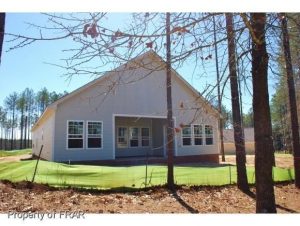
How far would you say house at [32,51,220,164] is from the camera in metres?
15.8

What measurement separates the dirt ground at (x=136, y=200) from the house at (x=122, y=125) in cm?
469

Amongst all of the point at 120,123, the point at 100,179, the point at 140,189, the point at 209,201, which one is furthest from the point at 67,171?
the point at 120,123

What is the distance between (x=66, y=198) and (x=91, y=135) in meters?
9.27

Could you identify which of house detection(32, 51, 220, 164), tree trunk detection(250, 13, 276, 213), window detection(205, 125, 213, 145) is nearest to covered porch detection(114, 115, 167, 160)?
house detection(32, 51, 220, 164)

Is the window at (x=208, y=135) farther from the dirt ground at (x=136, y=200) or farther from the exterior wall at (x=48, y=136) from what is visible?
the dirt ground at (x=136, y=200)

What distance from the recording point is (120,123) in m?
20.4

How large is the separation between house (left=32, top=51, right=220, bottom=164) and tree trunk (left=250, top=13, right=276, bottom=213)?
873 centimetres

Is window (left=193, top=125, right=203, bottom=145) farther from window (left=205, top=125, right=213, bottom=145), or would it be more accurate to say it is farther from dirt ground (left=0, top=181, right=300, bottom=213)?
dirt ground (left=0, top=181, right=300, bottom=213)

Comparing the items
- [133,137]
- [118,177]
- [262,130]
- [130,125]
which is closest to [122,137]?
[133,137]

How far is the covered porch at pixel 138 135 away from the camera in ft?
66.2

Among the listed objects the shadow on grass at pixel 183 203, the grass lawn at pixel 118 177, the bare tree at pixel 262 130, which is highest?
the bare tree at pixel 262 130

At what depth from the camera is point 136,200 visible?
7.51 m

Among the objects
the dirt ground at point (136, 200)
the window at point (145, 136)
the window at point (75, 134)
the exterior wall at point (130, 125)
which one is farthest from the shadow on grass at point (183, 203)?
the window at point (145, 136)

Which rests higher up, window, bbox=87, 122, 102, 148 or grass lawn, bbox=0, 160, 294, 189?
window, bbox=87, 122, 102, 148
